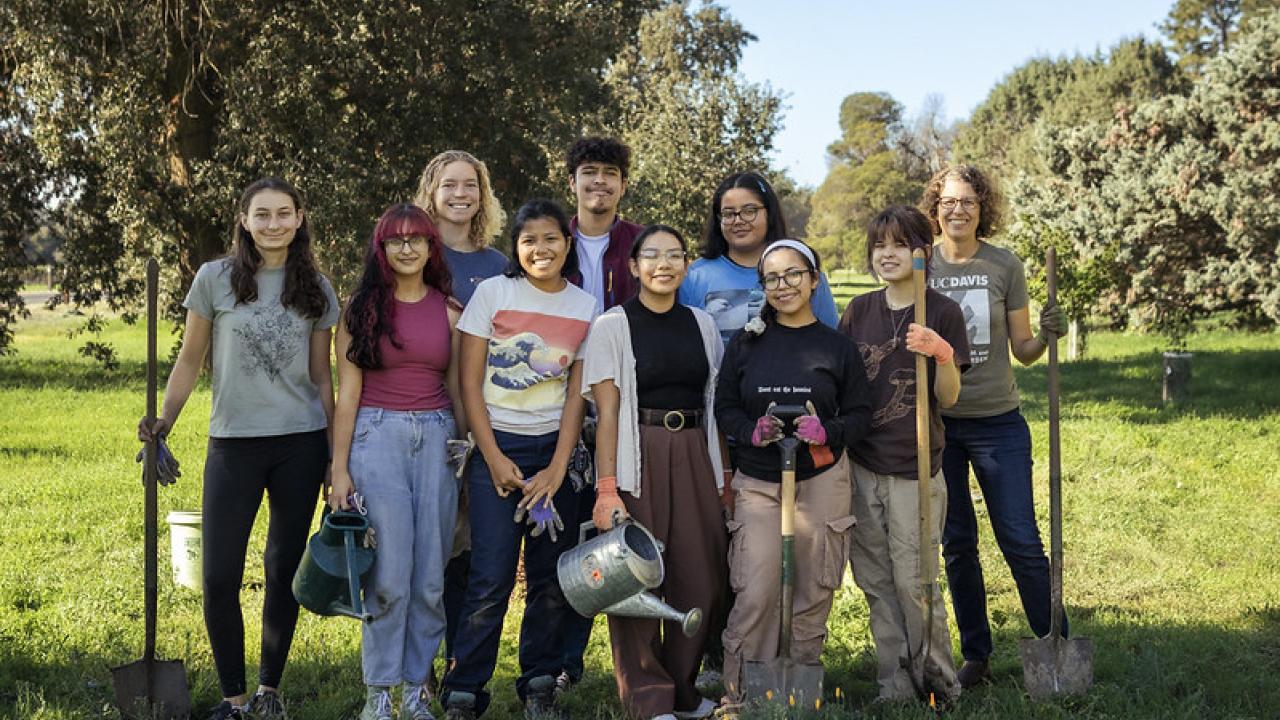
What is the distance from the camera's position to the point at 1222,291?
14211 millimetres

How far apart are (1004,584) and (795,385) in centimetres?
325

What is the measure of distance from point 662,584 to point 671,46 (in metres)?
39.8

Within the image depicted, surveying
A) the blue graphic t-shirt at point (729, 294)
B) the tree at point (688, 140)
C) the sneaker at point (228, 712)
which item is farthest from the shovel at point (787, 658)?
the tree at point (688, 140)

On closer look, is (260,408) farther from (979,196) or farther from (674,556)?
(979,196)

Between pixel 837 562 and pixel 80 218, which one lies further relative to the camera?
pixel 80 218

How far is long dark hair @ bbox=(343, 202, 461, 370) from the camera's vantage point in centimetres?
396

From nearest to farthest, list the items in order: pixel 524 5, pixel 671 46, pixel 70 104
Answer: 1. pixel 70 104
2. pixel 524 5
3. pixel 671 46

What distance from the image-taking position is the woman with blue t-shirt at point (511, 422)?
13.2 ft

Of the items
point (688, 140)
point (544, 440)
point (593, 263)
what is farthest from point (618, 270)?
point (688, 140)

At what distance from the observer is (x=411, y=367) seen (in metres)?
4.03

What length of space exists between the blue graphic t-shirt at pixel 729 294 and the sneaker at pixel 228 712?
2.29 m

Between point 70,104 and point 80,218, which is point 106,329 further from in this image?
point 70,104

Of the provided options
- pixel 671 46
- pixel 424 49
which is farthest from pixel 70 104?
pixel 671 46

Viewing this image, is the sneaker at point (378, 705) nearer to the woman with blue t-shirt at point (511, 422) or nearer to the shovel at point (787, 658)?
the woman with blue t-shirt at point (511, 422)
